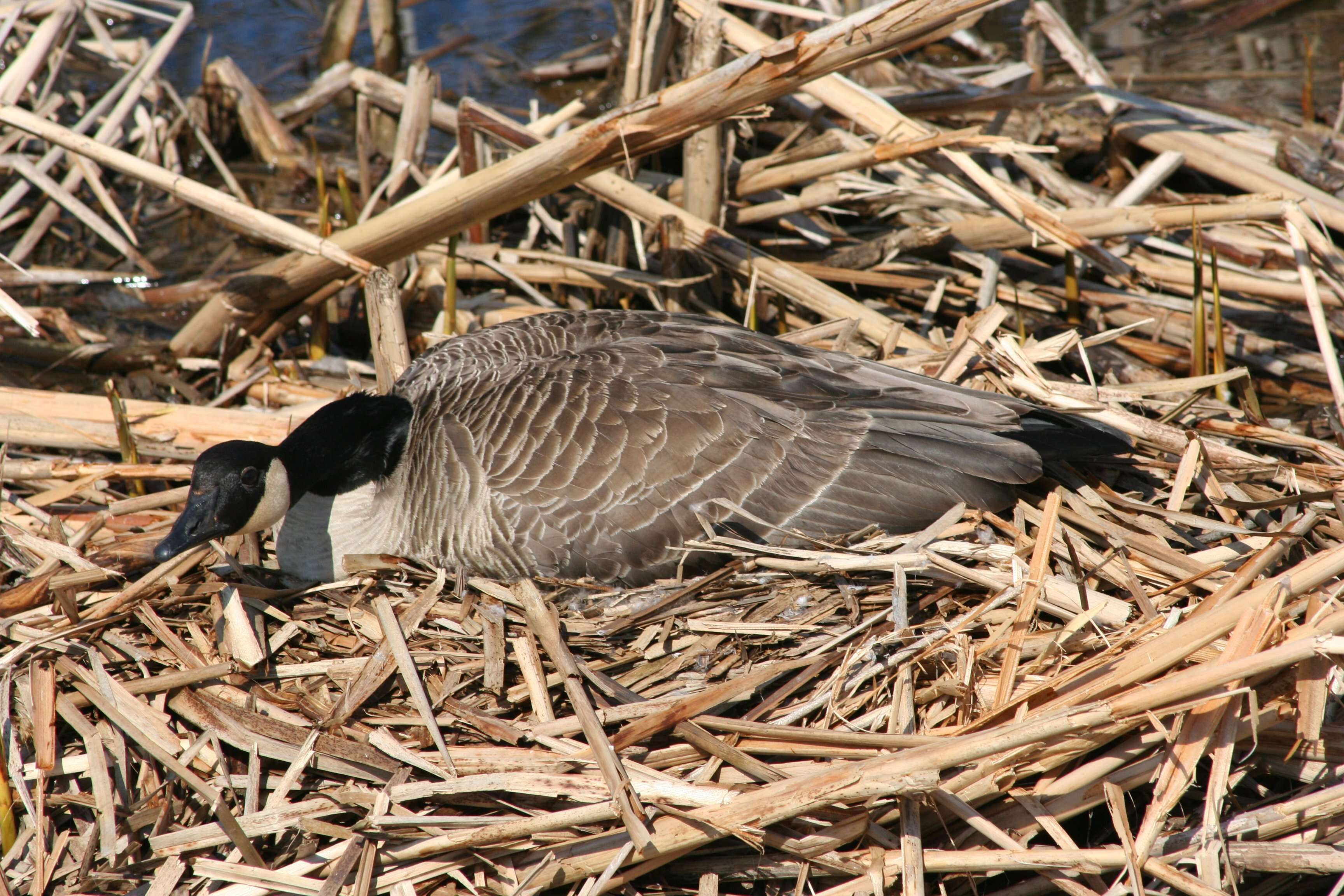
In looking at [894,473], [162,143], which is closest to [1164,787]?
[894,473]

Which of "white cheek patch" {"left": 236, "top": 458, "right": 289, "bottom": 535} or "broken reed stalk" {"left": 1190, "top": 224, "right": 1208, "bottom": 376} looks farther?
"broken reed stalk" {"left": 1190, "top": 224, "right": 1208, "bottom": 376}

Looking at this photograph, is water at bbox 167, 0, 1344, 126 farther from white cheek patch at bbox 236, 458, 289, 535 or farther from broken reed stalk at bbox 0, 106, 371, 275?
white cheek patch at bbox 236, 458, 289, 535

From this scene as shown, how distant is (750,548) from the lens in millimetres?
4352

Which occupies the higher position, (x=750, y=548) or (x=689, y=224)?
(x=689, y=224)

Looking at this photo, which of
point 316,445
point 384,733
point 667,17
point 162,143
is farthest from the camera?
point 162,143

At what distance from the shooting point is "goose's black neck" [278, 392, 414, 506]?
16.0ft

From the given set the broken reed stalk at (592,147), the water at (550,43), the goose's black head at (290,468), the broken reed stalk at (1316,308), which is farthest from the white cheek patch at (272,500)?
the water at (550,43)

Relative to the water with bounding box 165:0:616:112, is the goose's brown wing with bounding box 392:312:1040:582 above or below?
below

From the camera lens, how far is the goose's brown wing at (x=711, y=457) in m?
4.48

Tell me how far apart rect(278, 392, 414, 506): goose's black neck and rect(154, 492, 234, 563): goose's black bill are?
0.43 m

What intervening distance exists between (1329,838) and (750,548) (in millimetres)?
2226

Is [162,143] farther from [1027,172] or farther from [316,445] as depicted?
[1027,172]

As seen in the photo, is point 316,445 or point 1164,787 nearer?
point 1164,787

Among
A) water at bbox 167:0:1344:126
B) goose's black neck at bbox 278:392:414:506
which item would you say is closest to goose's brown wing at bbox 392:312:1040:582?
goose's black neck at bbox 278:392:414:506
